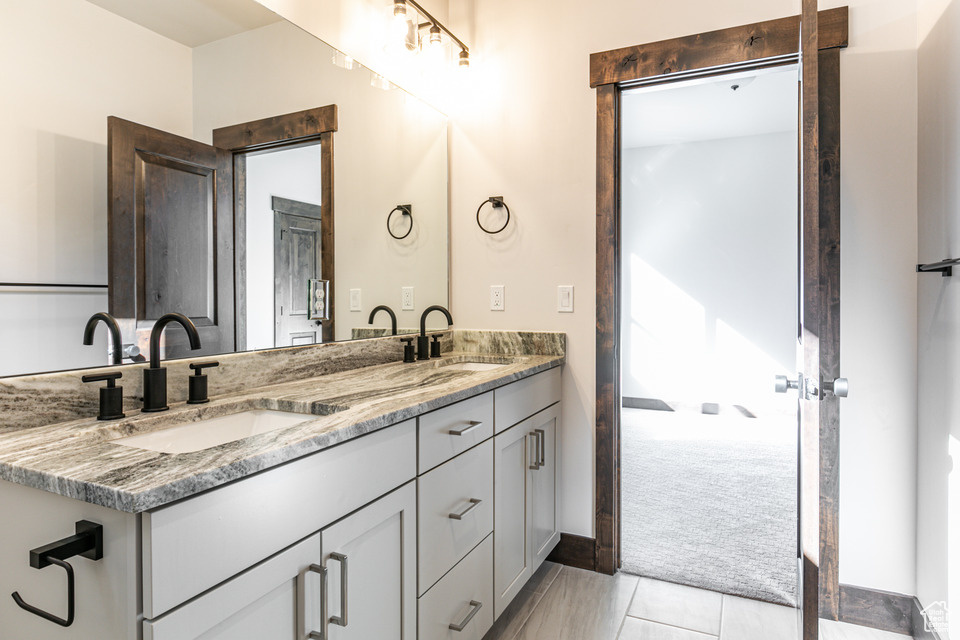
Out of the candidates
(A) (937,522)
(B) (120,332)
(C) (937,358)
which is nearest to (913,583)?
(A) (937,522)

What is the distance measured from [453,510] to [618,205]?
141 centimetres

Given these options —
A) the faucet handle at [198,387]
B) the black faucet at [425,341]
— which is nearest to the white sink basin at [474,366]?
the black faucet at [425,341]

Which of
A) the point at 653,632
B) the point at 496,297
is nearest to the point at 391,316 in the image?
the point at 496,297

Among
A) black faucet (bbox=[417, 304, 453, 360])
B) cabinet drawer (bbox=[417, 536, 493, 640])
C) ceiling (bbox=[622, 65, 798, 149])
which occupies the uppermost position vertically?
ceiling (bbox=[622, 65, 798, 149])

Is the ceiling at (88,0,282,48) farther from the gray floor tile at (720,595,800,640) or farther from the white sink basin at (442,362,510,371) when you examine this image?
the gray floor tile at (720,595,800,640)

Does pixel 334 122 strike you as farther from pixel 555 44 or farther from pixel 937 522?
pixel 937 522

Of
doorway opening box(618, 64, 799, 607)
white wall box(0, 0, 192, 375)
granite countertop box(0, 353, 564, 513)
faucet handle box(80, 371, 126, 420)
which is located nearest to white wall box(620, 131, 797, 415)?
doorway opening box(618, 64, 799, 607)

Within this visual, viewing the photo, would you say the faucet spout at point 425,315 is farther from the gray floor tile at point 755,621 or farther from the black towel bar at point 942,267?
the black towel bar at point 942,267

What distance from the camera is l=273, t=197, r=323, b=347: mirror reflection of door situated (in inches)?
66.1

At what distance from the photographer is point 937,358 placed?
165 cm

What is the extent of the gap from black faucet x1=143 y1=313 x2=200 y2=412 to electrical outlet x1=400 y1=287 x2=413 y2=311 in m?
1.14

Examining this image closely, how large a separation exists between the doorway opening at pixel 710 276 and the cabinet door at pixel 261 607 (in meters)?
2.96

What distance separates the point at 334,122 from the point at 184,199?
694mm

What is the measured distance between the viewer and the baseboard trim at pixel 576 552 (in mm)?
2264
